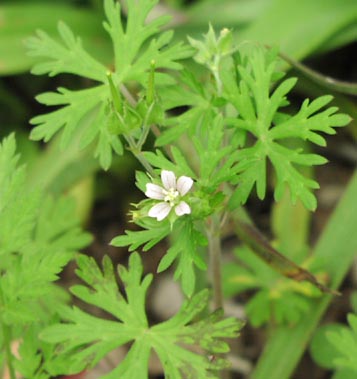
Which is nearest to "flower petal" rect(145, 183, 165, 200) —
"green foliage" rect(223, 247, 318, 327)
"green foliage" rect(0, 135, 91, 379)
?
"green foliage" rect(0, 135, 91, 379)

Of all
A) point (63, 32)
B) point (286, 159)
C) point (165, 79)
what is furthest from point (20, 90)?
point (286, 159)

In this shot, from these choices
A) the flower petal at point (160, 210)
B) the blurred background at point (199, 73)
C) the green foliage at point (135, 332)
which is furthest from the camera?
the blurred background at point (199, 73)

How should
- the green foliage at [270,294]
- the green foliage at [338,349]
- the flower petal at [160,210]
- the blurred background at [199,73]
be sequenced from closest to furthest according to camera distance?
the flower petal at [160,210]
the green foliage at [338,349]
the green foliage at [270,294]
the blurred background at [199,73]

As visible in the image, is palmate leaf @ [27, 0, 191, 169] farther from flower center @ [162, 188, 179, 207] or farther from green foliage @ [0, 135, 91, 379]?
flower center @ [162, 188, 179, 207]

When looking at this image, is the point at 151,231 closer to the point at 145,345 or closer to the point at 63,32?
the point at 145,345

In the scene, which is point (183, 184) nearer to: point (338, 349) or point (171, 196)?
point (171, 196)

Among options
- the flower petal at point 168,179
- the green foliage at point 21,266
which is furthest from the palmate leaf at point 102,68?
the flower petal at point 168,179

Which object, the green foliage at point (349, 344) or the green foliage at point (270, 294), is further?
the green foliage at point (270, 294)

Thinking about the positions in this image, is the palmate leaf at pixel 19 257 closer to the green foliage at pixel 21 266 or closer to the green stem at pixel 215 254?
the green foliage at pixel 21 266
